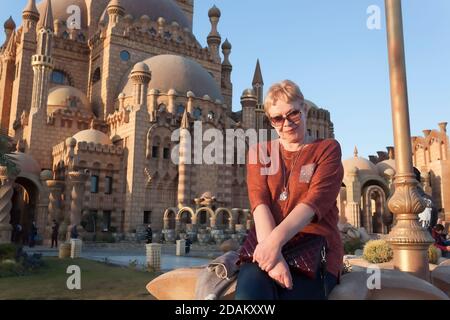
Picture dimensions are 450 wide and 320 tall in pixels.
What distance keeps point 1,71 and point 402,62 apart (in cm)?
4336

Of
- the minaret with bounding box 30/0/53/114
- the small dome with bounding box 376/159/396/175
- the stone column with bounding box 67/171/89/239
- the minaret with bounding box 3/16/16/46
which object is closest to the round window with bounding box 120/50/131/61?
the minaret with bounding box 30/0/53/114

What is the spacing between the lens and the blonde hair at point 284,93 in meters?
3.05

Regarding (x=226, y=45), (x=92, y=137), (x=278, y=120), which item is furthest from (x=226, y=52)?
(x=278, y=120)

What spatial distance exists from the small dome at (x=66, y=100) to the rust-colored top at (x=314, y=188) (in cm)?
3423

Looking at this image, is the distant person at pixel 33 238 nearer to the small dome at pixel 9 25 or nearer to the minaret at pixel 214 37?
the minaret at pixel 214 37

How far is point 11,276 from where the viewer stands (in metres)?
11.9

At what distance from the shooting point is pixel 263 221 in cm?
287

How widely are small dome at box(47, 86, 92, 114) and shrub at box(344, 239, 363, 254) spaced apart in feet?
83.4

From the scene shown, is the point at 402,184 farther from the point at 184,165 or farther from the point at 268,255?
the point at 184,165

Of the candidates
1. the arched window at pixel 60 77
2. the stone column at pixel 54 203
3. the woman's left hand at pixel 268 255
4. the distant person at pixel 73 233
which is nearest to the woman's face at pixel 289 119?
the woman's left hand at pixel 268 255

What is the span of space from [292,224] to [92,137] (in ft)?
98.6

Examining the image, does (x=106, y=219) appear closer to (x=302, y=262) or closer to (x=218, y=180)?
(x=218, y=180)

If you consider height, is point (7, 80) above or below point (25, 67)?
below

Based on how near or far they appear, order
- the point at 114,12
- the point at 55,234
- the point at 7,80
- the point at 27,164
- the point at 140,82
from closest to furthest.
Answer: the point at 55,234 → the point at 27,164 → the point at 140,82 → the point at 114,12 → the point at 7,80
